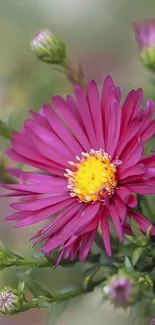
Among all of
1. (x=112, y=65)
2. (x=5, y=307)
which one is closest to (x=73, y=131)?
(x=5, y=307)

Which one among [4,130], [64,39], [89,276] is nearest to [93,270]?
[89,276]

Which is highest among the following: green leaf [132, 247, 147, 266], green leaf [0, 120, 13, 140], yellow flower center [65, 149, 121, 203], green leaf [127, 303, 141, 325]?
green leaf [0, 120, 13, 140]

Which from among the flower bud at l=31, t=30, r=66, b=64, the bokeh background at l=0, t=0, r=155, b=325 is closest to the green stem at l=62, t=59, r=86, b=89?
the flower bud at l=31, t=30, r=66, b=64

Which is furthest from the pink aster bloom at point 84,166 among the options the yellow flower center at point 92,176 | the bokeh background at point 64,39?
the bokeh background at point 64,39

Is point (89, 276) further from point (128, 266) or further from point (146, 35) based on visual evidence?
point (146, 35)

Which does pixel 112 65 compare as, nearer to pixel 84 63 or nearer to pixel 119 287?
pixel 84 63

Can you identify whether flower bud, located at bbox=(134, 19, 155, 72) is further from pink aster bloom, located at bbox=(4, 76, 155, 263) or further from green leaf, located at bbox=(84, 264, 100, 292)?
green leaf, located at bbox=(84, 264, 100, 292)
